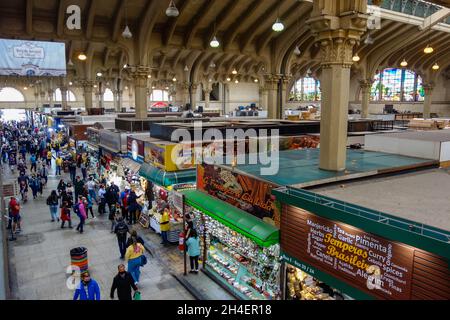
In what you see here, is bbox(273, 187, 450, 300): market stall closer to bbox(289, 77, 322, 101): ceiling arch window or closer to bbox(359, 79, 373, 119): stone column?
bbox(359, 79, 373, 119): stone column

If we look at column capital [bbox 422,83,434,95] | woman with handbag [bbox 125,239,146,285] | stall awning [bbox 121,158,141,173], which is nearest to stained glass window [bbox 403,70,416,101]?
column capital [bbox 422,83,434,95]

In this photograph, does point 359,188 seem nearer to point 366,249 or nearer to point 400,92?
point 366,249

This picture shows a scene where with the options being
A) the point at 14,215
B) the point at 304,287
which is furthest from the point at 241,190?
the point at 14,215

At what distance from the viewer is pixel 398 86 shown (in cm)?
3859

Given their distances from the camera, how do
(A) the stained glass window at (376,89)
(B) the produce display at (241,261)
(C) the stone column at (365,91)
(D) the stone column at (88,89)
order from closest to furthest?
(B) the produce display at (241,261) → (C) the stone column at (365,91) → (D) the stone column at (88,89) → (A) the stained glass window at (376,89)

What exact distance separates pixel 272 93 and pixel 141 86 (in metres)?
8.02

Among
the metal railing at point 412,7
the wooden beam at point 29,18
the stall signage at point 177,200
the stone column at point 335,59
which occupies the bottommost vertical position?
the stall signage at point 177,200

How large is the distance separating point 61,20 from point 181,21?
18.7 ft

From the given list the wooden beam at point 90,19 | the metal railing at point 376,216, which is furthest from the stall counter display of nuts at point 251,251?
the wooden beam at point 90,19

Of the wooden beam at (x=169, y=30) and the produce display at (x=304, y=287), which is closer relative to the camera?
the produce display at (x=304, y=287)

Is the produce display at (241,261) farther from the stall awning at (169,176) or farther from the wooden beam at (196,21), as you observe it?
the wooden beam at (196,21)

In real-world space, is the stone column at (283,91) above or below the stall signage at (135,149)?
above

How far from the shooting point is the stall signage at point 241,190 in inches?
293

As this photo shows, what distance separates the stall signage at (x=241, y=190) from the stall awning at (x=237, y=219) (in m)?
0.14
